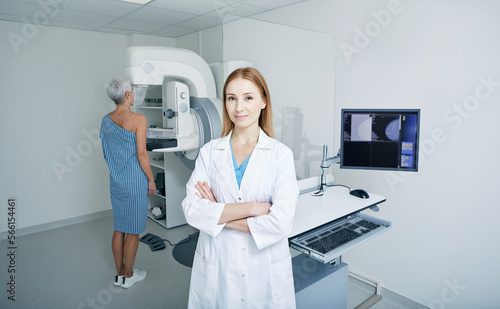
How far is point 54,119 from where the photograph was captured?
135 inches

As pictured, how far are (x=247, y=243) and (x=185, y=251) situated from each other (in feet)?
A: 6.33

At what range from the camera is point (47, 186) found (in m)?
3.45

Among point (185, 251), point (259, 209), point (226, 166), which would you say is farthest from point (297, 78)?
point (185, 251)

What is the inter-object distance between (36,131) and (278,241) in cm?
319

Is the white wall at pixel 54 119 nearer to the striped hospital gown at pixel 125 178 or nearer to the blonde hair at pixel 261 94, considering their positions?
the striped hospital gown at pixel 125 178

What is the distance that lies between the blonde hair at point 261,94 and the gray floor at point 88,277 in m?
1.47

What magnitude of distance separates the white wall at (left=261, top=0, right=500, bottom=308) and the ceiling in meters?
0.77

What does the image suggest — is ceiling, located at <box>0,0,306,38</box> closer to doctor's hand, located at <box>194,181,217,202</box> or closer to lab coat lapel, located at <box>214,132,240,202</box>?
lab coat lapel, located at <box>214,132,240,202</box>

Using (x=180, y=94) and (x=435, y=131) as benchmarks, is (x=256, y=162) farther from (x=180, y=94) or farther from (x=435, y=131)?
(x=180, y=94)

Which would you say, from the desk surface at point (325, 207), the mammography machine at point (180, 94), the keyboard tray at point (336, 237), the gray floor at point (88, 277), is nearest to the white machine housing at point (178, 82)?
the mammography machine at point (180, 94)

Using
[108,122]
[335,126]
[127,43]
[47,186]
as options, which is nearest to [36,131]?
[47,186]

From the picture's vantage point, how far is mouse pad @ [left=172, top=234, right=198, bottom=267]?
8.99ft

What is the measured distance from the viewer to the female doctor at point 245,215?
1122mm

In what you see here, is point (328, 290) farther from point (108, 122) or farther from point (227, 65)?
point (108, 122)
